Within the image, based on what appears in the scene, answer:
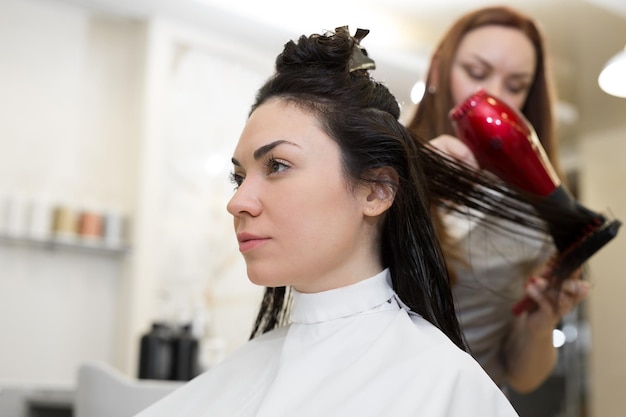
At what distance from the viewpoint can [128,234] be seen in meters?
3.76

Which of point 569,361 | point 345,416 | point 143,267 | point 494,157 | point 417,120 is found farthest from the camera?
point 569,361

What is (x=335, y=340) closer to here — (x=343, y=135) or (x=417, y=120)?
(x=343, y=135)

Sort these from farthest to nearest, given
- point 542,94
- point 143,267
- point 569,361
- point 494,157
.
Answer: point 569,361, point 143,267, point 542,94, point 494,157

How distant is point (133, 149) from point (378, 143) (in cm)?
289

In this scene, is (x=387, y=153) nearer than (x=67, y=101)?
Yes

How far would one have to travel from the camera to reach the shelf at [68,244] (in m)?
3.45

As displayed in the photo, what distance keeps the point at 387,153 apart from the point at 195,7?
302 cm

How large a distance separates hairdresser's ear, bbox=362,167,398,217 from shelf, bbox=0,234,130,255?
8.74ft

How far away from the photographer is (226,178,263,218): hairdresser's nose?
1.06m

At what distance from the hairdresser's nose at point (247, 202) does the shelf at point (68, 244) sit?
2.61m

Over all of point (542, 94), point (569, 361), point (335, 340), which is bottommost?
point (569, 361)

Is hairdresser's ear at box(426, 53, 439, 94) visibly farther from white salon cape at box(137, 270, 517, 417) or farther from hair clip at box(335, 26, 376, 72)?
white salon cape at box(137, 270, 517, 417)

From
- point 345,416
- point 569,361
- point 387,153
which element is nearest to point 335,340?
point 345,416

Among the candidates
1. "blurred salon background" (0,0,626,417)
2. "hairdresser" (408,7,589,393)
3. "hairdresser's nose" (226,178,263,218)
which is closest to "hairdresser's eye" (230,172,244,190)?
"hairdresser's nose" (226,178,263,218)
